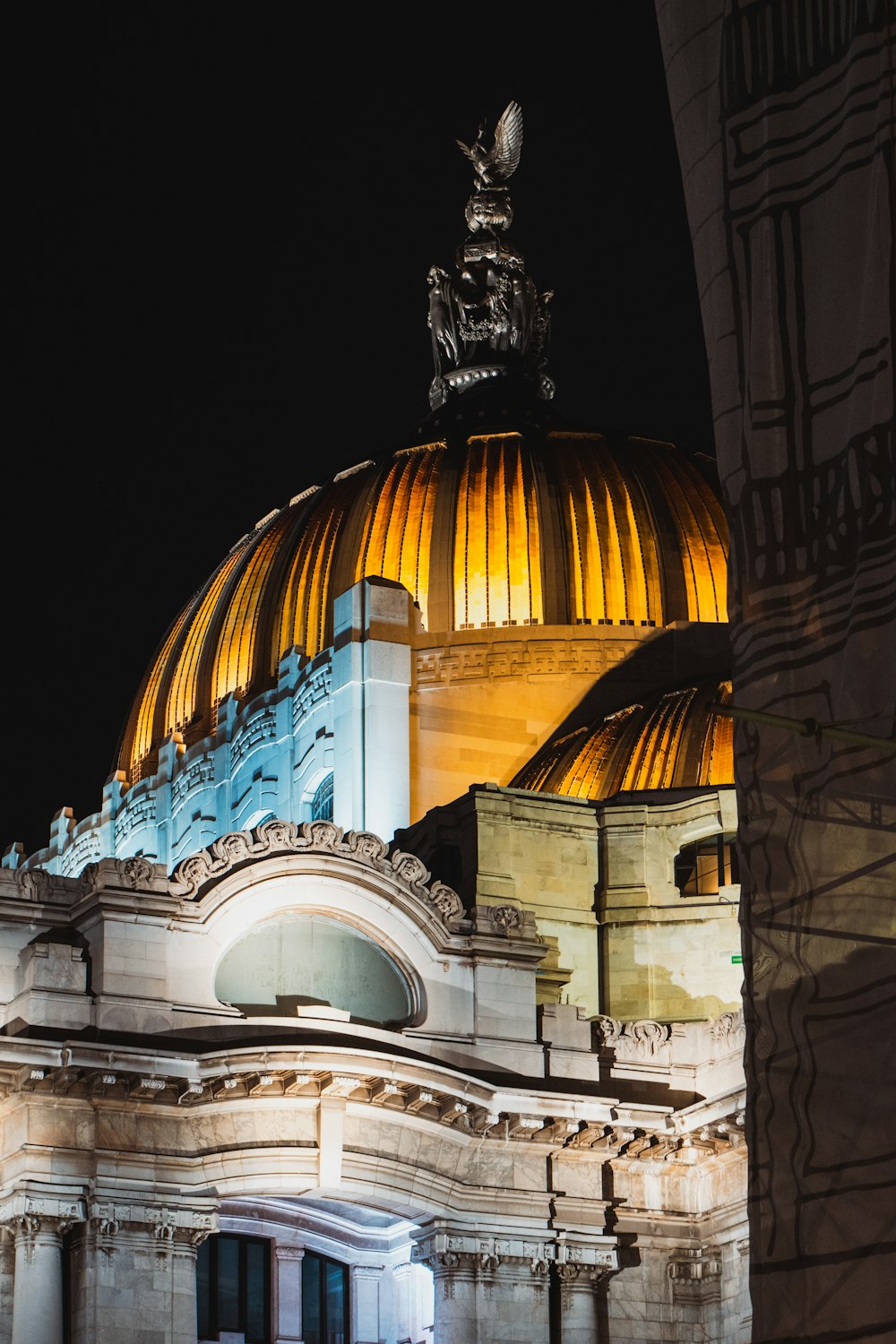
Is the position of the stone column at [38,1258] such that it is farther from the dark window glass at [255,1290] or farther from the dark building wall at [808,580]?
the dark building wall at [808,580]

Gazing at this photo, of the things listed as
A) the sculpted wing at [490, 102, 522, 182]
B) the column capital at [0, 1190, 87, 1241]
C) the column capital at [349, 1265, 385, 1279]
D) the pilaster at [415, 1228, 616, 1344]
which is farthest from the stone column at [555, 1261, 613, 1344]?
the sculpted wing at [490, 102, 522, 182]

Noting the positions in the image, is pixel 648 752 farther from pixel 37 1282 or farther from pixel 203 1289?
pixel 37 1282

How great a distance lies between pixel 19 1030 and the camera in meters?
36.5

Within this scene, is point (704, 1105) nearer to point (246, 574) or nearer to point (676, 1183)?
point (676, 1183)

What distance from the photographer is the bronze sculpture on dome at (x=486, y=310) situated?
6391 centimetres

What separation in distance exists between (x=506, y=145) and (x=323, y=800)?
21.1 meters

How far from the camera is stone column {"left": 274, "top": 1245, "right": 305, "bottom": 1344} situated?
1564 inches

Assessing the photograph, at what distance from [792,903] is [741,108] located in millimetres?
4374

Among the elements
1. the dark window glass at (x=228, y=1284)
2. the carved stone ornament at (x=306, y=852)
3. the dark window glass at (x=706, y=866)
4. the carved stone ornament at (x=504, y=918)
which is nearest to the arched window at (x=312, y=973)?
the carved stone ornament at (x=306, y=852)

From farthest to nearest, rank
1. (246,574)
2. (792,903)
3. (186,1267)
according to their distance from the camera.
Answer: (246,574), (186,1267), (792,903)

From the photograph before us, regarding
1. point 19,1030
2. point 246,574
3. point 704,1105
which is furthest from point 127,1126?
point 246,574

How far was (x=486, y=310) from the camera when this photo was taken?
64312mm

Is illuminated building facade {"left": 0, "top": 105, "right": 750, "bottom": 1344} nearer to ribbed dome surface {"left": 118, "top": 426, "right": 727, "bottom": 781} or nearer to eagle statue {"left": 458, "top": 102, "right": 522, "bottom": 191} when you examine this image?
ribbed dome surface {"left": 118, "top": 426, "right": 727, "bottom": 781}

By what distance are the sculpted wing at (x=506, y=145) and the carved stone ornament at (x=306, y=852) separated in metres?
29.7
